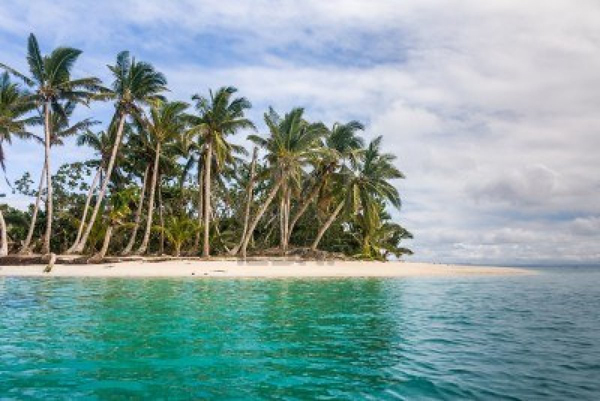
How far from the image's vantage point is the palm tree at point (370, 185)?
3940cm

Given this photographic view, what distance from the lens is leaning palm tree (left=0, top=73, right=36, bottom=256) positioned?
33125 mm

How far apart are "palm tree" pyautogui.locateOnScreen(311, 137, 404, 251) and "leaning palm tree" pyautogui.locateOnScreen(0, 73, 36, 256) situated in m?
24.5

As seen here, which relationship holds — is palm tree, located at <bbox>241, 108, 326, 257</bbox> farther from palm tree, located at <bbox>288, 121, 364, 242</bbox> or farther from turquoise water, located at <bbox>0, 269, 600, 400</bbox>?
turquoise water, located at <bbox>0, 269, 600, 400</bbox>

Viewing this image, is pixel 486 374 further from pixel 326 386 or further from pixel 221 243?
pixel 221 243

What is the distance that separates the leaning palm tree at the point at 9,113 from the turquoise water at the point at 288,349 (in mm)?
22160

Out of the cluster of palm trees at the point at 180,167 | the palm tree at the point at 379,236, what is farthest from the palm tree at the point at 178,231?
the palm tree at the point at 379,236

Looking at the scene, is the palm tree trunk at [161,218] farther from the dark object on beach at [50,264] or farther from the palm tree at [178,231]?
the dark object on beach at [50,264]

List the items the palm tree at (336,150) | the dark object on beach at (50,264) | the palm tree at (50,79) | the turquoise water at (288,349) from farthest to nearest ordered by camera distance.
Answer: the palm tree at (336,150)
the palm tree at (50,79)
the dark object on beach at (50,264)
the turquoise water at (288,349)

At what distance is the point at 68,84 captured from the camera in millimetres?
34438

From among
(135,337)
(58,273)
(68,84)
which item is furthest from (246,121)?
(135,337)

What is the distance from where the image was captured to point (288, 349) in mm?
8602

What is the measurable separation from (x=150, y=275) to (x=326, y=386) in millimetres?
22565

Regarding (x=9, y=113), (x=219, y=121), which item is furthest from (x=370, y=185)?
(x=9, y=113)

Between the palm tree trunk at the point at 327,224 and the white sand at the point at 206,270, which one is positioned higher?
the palm tree trunk at the point at 327,224
